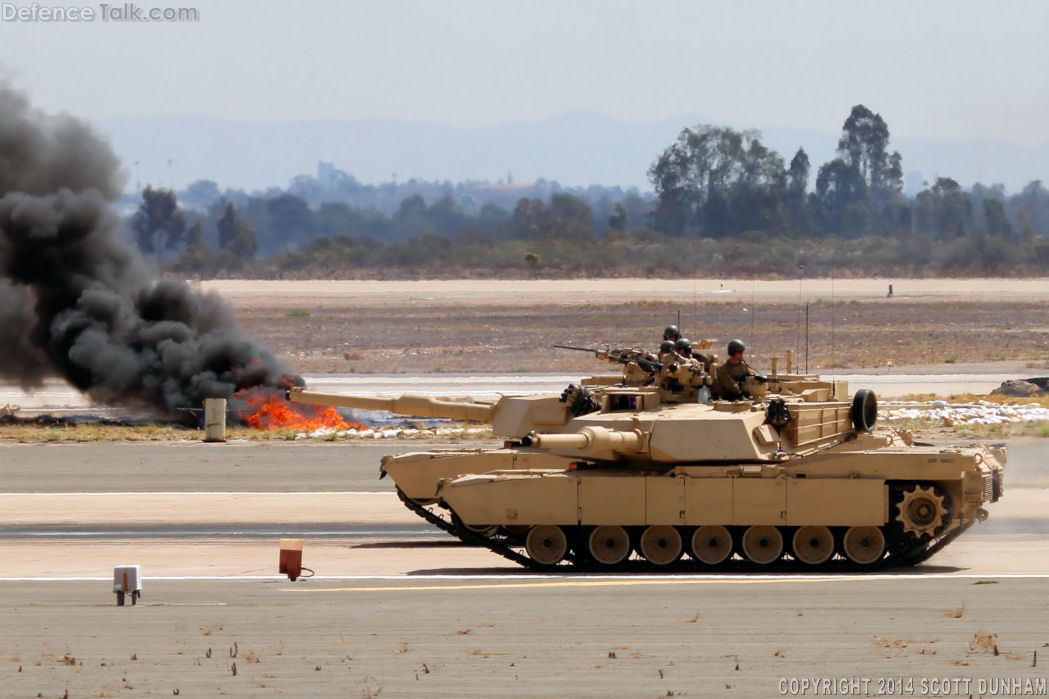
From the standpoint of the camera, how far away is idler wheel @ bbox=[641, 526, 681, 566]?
21484 millimetres

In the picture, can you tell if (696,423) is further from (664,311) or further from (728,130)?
(728,130)

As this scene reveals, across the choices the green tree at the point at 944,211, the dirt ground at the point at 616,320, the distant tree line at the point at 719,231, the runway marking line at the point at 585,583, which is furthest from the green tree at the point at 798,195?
the runway marking line at the point at 585,583

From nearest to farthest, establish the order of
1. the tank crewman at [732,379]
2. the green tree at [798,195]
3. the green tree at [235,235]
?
the tank crewman at [732,379] < the green tree at [798,195] < the green tree at [235,235]

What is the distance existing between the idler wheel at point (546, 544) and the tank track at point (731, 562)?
12 cm

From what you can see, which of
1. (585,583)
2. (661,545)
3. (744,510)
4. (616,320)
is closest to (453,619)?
(585,583)

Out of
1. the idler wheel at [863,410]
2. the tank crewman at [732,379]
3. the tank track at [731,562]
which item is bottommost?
the tank track at [731,562]

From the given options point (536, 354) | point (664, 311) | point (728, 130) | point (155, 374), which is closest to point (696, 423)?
point (155, 374)

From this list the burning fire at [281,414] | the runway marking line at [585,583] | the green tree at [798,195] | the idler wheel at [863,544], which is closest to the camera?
the runway marking line at [585,583]

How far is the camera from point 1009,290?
295 ft

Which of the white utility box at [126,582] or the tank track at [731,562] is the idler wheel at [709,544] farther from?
the white utility box at [126,582]

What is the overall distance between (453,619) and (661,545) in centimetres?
505

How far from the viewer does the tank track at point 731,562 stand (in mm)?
21234

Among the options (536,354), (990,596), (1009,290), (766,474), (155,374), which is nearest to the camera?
(990,596)

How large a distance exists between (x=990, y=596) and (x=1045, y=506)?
11.0 m
